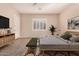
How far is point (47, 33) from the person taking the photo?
9.23 ft

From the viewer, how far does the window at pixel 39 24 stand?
111 inches

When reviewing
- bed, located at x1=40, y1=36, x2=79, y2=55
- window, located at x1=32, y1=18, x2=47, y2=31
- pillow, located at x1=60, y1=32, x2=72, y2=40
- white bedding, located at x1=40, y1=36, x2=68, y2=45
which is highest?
window, located at x1=32, y1=18, x2=47, y2=31

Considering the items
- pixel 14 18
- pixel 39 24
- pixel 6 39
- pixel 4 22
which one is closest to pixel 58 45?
pixel 39 24

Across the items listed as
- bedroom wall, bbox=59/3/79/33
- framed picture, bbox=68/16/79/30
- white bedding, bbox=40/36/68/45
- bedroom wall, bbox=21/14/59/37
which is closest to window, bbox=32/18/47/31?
bedroom wall, bbox=21/14/59/37

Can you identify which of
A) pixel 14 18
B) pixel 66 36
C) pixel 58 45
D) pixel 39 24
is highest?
pixel 14 18

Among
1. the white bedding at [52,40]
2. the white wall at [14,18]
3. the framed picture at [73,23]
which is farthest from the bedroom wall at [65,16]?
the white wall at [14,18]

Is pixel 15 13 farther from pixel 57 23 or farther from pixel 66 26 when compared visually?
pixel 66 26

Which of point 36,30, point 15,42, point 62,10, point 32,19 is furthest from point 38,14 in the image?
point 15,42

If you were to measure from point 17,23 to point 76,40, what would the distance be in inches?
57.7

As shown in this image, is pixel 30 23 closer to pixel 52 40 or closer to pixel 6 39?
pixel 52 40

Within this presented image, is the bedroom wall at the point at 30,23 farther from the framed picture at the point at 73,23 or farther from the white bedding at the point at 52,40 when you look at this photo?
the framed picture at the point at 73,23

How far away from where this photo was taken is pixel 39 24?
2811 mm

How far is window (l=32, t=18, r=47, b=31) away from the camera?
2814mm

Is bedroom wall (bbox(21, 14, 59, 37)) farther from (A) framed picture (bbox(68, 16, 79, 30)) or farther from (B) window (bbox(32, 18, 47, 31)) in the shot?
(A) framed picture (bbox(68, 16, 79, 30))
